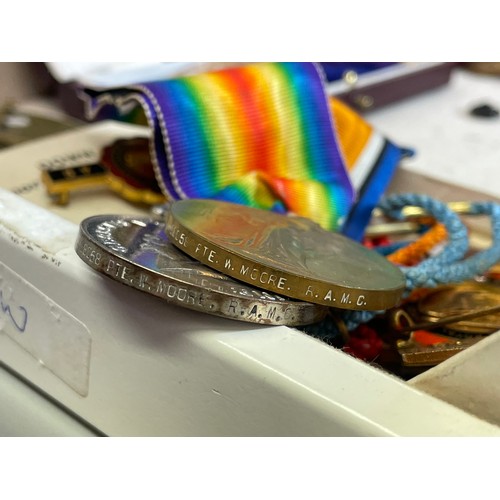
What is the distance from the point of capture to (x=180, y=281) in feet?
1.41

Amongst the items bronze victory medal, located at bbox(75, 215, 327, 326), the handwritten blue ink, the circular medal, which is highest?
bronze victory medal, located at bbox(75, 215, 327, 326)

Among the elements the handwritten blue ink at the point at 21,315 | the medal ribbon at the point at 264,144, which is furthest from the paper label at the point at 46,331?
the medal ribbon at the point at 264,144

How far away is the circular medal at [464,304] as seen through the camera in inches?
21.2

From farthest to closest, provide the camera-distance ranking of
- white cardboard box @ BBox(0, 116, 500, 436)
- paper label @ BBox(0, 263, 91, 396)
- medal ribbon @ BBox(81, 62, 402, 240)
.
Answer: medal ribbon @ BBox(81, 62, 402, 240)
paper label @ BBox(0, 263, 91, 396)
white cardboard box @ BBox(0, 116, 500, 436)

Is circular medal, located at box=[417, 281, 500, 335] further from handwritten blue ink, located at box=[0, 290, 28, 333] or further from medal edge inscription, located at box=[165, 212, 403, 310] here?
handwritten blue ink, located at box=[0, 290, 28, 333]

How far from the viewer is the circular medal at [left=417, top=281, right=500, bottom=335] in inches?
21.2

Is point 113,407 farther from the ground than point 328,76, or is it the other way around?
point 328,76

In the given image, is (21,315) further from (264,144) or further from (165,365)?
(264,144)

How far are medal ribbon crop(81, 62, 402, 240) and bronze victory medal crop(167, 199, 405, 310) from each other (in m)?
0.12

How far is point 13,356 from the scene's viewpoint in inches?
22.3

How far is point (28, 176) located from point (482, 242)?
34 cm

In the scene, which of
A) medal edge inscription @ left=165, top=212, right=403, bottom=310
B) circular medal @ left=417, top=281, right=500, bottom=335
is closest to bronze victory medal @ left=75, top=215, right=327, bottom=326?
medal edge inscription @ left=165, top=212, right=403, bottom=310

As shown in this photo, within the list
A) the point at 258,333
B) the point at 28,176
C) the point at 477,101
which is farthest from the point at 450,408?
the point at 477,101

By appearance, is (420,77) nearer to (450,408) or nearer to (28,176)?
(28,176)
